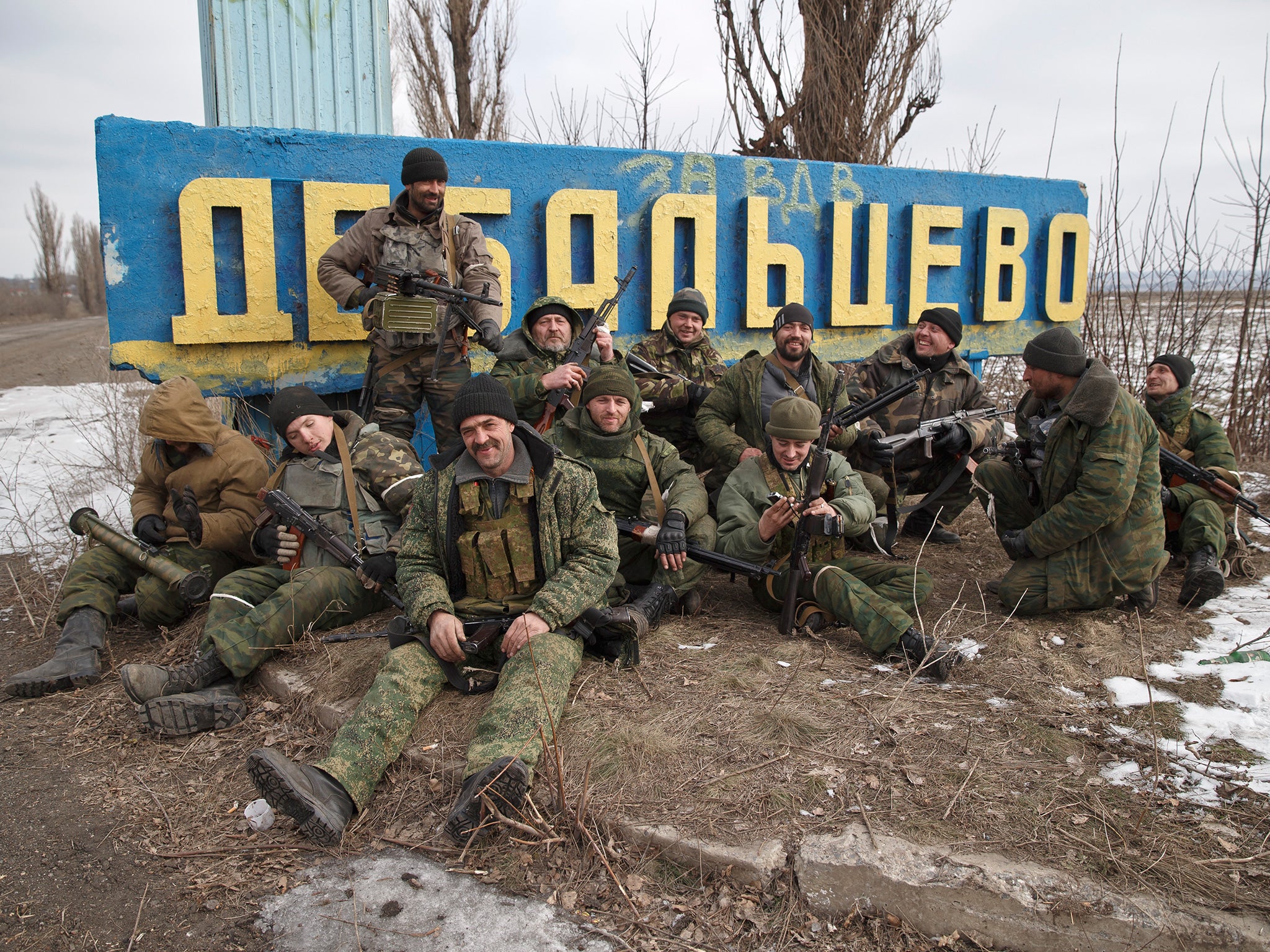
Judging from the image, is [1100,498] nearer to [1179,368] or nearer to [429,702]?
[1179,368]

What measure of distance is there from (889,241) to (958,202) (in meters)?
0.92

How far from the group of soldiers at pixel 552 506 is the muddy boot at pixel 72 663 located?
0.02 meters

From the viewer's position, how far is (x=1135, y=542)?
4.56 m

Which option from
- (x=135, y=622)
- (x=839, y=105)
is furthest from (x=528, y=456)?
(x=839, y=105)

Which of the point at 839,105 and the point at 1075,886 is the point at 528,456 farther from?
the point at 839,105

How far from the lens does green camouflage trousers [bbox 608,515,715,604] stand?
4.58m

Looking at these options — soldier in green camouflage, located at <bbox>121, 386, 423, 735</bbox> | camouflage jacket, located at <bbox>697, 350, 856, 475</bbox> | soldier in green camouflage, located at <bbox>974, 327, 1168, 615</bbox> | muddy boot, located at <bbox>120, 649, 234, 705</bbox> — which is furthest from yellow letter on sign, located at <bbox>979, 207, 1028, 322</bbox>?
muddy boot, located at <bbox>120, 649, 234, 705</bbox>

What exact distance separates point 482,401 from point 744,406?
98.5 inches

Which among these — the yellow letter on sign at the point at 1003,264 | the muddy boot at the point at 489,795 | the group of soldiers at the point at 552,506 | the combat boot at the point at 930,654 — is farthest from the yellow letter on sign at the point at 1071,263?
the muddy boot at the point at 489,795

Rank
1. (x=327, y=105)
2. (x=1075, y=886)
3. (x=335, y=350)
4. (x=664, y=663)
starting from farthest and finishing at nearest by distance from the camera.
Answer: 1. (x=327, y=105)
2. (x=335, y=350)
3. (x=664, y=663)
4. (x=1075, y=886)

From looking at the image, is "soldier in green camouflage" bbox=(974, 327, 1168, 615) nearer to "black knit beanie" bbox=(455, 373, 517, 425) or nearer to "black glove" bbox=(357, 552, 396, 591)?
"black knit beanie" bbox=(455, 373, 517, 425)

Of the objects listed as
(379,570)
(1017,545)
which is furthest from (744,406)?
(379,570)

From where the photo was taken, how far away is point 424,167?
5.23m

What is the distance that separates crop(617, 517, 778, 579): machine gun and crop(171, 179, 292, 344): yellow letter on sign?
9.95 feet
